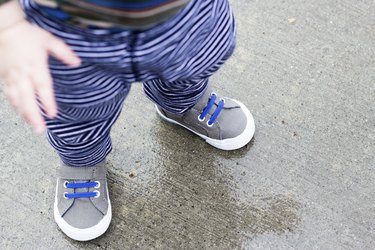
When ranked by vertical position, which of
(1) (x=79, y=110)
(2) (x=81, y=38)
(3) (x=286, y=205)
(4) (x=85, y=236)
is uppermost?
(2) (x=81, y=38)

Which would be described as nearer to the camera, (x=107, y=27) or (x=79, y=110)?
(x=107, y=27)

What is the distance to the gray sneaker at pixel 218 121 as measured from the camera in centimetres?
176

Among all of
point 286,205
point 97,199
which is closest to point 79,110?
point 97,199

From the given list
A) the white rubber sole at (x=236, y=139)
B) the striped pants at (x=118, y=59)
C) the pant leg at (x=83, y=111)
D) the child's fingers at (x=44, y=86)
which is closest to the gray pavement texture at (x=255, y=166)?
the white rubber sole at (x=236, y=139)

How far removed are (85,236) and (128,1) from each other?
2.96 ft

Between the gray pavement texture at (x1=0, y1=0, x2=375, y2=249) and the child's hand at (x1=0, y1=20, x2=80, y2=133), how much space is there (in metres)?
0.81

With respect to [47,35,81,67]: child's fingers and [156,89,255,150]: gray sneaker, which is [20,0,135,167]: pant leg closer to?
[47,35,81,67]: child's fingers

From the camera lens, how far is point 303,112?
1857 mm

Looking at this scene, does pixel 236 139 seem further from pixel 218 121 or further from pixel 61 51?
pixel 61 51

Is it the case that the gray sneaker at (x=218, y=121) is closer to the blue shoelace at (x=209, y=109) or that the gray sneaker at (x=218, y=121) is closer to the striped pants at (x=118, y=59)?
the blue shoelace at (x=209, y=109)

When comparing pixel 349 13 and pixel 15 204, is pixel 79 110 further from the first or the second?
pixel 349 13

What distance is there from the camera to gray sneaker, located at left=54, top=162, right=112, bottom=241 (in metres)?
1.63

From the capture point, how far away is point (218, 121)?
1.79m

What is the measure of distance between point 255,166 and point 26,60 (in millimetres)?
1002
